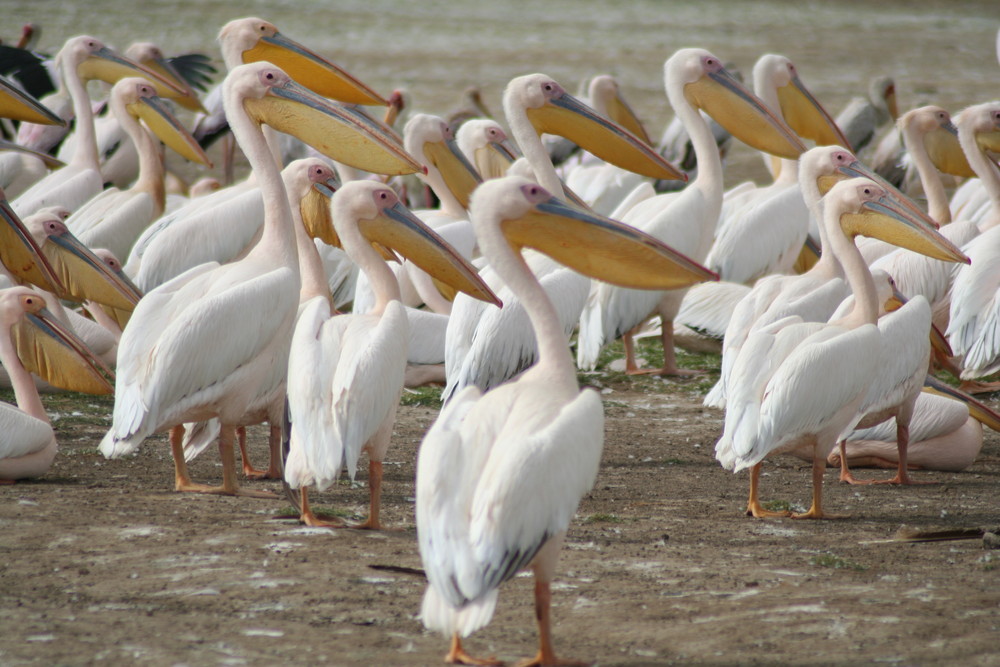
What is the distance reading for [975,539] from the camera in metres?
4.18

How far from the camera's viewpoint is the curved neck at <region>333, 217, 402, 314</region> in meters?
4.64

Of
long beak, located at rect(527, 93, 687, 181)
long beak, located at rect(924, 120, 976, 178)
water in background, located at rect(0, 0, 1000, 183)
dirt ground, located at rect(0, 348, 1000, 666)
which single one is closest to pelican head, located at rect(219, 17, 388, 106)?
long beak, located at rect(527, 93, 687, 181)

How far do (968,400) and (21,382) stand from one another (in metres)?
3.88

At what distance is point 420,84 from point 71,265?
12.9 m

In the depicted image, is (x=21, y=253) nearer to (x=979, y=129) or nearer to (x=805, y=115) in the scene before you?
(x=805, y=115)

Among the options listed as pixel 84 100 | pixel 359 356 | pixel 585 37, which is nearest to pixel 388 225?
pixel 359 356

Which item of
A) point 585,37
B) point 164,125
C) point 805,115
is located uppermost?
point 585,37

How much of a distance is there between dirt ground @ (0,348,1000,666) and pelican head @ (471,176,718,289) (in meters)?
0.90

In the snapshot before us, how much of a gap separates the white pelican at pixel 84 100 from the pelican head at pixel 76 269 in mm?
2496

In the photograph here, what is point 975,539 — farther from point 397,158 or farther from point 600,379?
point 600,379

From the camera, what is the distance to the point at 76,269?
19.8 feet

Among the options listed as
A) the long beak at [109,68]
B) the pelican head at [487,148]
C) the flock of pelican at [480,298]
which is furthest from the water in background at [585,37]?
the flock of pelican at [480,298]

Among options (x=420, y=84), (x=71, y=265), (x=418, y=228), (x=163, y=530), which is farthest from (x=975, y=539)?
(x=420, y=84)

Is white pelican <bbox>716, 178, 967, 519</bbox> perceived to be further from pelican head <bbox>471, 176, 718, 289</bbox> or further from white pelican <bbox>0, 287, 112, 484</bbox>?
white pelican <bbox>0, 287, 112, 484</bbox>
